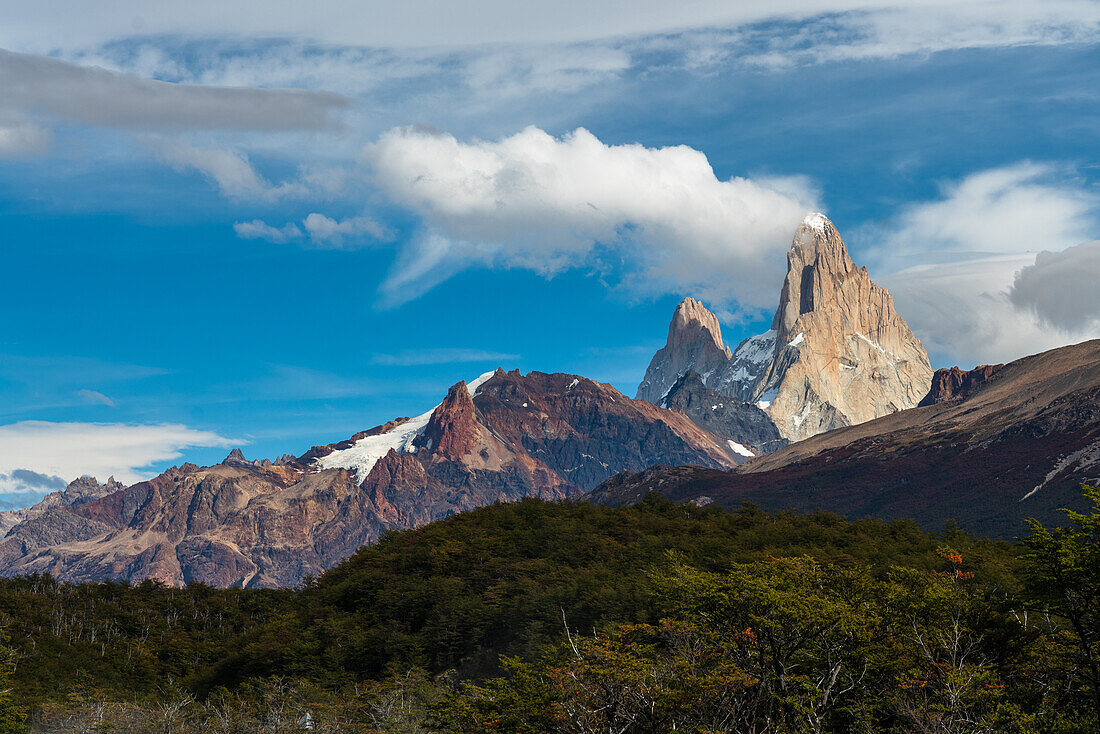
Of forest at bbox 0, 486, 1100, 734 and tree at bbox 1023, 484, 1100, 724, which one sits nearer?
tree at bbox 1023, 484, 1100, 724

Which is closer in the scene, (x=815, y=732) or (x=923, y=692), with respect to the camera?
(x=815, y=732)

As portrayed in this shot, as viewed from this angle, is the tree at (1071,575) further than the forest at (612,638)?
No

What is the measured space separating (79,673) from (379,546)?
55.0m

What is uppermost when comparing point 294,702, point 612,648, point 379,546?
point 379,546

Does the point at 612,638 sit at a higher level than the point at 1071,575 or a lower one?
lower

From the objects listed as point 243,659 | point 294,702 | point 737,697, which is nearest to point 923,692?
point 737,697

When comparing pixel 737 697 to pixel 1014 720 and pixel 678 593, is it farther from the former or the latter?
pixel 1014 720

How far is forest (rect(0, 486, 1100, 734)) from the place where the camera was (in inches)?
1884

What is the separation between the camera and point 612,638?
Result: 69750 millimetres

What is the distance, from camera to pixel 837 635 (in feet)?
170

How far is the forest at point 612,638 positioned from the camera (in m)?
47.8

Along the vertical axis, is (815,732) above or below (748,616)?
below

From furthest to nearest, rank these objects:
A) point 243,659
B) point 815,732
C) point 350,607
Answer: point 350,607 < point 243,659 < point 815,732

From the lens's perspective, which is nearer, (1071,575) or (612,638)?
(1071,575)
